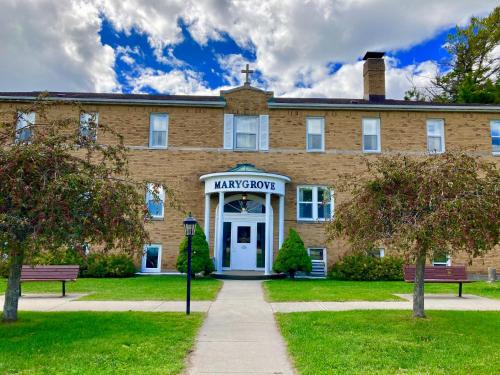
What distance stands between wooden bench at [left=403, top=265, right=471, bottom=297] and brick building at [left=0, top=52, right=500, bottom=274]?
6373 millimetres

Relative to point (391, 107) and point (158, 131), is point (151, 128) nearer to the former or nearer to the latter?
point (158, 131)

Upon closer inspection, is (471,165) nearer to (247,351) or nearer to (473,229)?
(473,229)

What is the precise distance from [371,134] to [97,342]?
56.2ft

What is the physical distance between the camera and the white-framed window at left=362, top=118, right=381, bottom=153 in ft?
68.9

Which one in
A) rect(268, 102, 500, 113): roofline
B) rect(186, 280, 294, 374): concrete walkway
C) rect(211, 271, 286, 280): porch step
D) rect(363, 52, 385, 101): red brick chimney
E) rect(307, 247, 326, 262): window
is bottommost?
rect(186, 280, 294, 374): concrete walkway

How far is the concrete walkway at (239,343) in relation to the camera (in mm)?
6027

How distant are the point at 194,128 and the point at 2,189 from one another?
44.4 ft

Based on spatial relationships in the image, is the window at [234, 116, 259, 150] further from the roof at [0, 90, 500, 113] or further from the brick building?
the roof at [0, 90, 500, 113]

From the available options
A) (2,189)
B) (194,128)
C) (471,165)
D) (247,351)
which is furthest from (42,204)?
(194,128)

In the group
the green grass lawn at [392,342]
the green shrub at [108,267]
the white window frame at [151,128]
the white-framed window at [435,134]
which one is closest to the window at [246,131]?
the white window frame at [151,128]

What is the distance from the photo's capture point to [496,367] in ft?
19.5

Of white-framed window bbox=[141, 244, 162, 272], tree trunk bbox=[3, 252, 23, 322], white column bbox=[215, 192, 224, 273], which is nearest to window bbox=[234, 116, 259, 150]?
white column bbox=[215, 192, 224, 273]

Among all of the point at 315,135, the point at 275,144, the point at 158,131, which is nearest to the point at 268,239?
the point at 275,144

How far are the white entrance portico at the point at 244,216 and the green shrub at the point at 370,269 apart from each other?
3.16m
